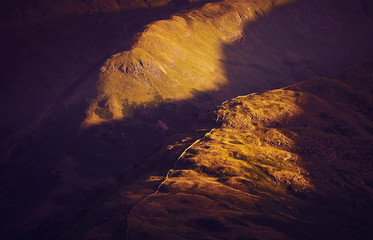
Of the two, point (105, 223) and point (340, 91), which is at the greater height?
point (105, 223)

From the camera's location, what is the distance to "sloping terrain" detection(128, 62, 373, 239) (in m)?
85.6

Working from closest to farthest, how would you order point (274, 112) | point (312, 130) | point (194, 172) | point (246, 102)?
point (194, 172) < point (312, 130) < point (274, 112) < point (246, 102)

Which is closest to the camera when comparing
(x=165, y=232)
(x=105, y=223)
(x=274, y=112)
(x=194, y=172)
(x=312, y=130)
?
(x=165, y=232)

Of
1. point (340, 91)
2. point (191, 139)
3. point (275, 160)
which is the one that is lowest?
point (340, 91)

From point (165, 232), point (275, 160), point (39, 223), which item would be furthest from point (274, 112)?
point (39, 223)

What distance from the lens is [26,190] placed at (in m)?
169

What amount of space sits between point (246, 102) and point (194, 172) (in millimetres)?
68147

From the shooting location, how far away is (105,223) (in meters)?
94.8

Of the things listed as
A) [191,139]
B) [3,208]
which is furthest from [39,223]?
[191,139]

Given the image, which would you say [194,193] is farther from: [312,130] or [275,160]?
[312,130]

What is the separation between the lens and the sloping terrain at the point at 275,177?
85.6 m

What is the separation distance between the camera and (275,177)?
11206 centimetres

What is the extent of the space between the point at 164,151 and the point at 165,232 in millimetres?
64627

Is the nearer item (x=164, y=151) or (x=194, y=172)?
(x=194, y=172)
